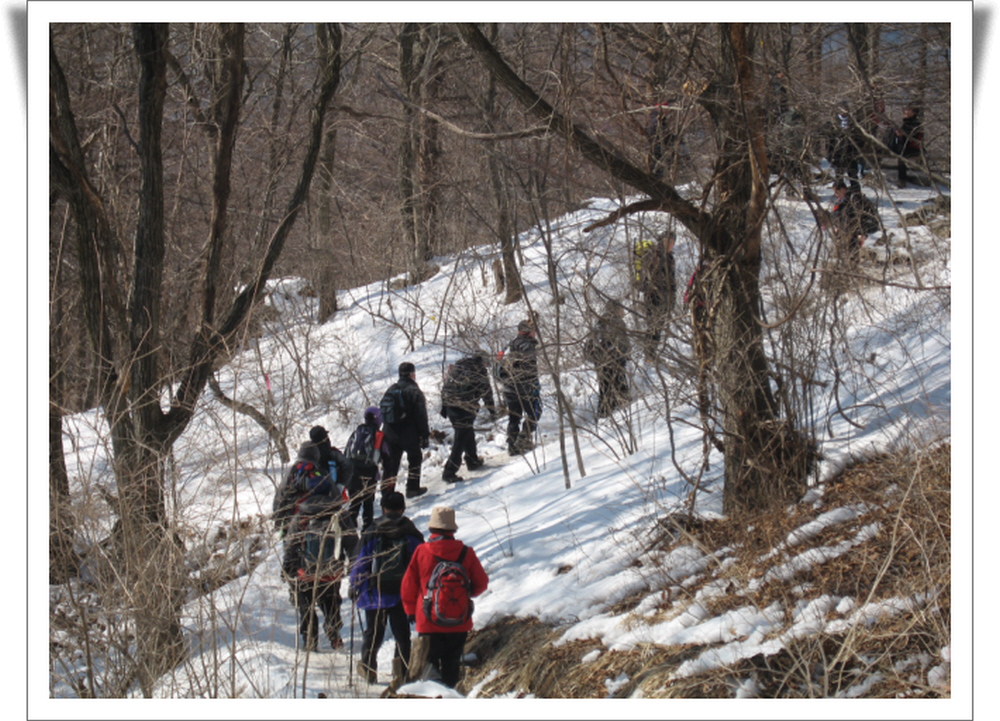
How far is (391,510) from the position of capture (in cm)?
464

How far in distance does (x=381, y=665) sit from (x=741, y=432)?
9.98 feet

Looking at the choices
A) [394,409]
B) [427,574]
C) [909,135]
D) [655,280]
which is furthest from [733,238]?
[394,409]

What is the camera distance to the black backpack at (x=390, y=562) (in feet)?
15.1

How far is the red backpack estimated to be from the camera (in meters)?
4.31

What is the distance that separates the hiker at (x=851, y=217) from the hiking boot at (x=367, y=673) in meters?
4.58

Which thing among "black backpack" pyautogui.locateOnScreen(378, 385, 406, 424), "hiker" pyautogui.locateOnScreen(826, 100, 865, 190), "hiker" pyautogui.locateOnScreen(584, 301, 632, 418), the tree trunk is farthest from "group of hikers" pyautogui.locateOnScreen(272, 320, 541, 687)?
the tree trunk

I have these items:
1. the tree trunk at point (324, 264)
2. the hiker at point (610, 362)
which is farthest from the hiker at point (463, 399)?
the tree trunk at point (324, 264)

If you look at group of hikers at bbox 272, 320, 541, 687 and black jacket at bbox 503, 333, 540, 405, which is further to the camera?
black jacket at bbox 503, 333, 540, 405

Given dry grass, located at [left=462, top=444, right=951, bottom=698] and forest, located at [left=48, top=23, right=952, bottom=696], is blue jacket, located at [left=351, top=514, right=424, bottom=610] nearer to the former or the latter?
dry grass, located at [left=462, top=444, right=951, bottom=698]

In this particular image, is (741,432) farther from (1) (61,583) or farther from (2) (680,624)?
(1) (61,583)

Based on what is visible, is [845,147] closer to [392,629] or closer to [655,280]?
[655,280]

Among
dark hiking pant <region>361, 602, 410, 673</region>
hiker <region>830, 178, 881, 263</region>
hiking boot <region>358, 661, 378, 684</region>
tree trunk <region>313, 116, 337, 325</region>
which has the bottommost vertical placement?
hiking boot <region>358, 661, 378, 684</region>

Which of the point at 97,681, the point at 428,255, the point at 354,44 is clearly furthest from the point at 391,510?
the point at 428,255

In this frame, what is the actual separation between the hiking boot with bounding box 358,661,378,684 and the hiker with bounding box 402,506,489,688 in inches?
10.6
